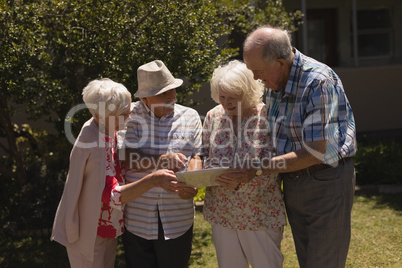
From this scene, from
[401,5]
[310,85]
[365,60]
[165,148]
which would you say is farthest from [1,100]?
[401,5]

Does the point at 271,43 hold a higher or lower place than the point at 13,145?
higher

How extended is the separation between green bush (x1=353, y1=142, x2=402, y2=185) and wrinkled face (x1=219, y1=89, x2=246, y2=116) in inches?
192

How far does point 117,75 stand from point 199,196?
2.74 m

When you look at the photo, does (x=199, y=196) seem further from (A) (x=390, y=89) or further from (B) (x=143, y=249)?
(A) (x=390, y=89)

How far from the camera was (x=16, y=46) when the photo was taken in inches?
203

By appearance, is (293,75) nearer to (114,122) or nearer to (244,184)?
(244,184)

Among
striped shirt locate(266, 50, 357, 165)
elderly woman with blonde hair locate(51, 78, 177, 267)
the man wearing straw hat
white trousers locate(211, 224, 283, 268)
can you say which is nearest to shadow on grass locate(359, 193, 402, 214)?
white trousers locate(211, 224, 283, 268)

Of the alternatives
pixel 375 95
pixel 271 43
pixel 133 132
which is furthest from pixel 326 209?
pixel 375 95

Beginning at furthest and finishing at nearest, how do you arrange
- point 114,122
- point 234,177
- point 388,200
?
point 388,200 → point 114,122 → point 234,177

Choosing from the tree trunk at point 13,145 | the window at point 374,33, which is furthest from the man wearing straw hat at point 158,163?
the window at point 374,33

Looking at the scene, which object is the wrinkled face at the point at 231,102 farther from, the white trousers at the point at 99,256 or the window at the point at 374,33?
the window at the point at 374,33

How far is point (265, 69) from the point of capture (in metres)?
3.37

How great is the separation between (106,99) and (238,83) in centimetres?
91

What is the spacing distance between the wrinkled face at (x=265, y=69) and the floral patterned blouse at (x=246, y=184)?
30 cm
